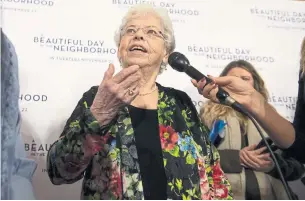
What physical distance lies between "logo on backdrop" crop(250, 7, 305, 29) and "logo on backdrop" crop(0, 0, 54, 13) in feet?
2.53

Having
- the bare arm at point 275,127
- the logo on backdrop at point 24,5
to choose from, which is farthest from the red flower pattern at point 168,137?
the logo on backdrop at point 24,5

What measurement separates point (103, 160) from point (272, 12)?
89 centimetres

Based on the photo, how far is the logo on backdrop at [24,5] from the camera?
1.40 metres

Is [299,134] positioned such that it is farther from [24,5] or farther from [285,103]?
[24,5]

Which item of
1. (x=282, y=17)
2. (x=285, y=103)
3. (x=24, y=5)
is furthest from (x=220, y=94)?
(x=24, y=5)

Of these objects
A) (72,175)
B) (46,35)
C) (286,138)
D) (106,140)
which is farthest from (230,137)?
(46,35)

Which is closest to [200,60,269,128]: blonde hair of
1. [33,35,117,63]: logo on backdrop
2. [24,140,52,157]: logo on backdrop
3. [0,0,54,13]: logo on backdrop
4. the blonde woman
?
the blonde woman

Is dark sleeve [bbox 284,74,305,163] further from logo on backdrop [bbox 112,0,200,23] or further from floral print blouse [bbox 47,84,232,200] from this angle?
logo on backdrop [bbox 112,0,200,23]

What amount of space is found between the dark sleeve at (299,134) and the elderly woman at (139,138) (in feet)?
0.85

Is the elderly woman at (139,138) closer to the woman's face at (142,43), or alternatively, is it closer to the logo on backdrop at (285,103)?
the woman's face at (142,43)

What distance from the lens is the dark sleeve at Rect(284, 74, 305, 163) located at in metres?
1.36

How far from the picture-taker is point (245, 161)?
4.74ft

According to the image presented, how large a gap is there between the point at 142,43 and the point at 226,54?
37 centimetres

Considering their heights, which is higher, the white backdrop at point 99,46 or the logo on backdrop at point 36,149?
the white backdrop at point 99,46
